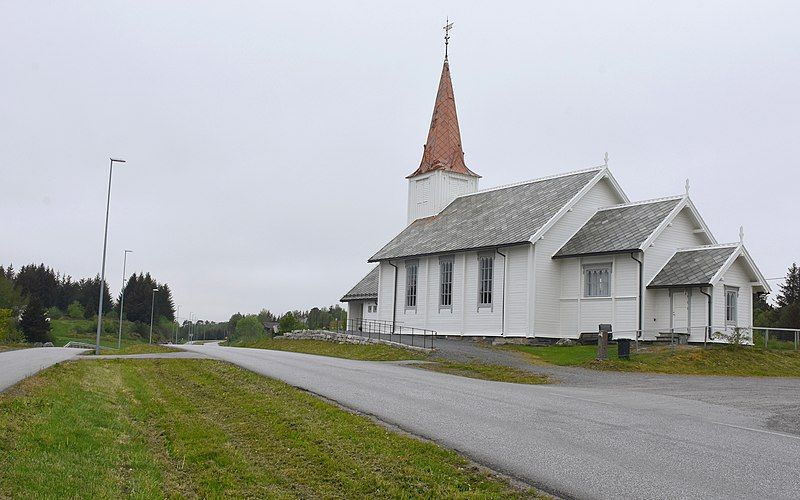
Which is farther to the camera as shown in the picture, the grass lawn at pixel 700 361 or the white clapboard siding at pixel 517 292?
the white clapboard siding at pixel 517 292

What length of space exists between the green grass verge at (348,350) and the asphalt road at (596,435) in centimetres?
1078

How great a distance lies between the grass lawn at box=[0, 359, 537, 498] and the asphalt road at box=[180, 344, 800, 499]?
727 millimetres

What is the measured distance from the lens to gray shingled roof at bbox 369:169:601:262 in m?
37.1

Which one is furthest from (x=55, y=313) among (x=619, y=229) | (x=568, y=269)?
(x=619, y=229)

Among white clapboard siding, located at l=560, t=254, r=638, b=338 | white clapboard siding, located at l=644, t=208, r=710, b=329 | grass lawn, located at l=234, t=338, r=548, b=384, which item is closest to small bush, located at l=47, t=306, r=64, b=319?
grass lawn, located at l=234, t=338, r=548, b=384

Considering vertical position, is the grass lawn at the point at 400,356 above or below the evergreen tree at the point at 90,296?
below

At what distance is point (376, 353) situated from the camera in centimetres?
3130

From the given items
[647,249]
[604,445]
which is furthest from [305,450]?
[647,249]

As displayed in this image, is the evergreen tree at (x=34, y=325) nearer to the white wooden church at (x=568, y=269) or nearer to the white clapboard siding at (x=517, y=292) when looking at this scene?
the white wooden church at (x=568, y=269)

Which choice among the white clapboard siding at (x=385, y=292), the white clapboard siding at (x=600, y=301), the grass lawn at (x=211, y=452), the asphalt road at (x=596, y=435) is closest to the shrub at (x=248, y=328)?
the white clapboard siding at (x=385, y=292)

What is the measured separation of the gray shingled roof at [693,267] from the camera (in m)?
31.8

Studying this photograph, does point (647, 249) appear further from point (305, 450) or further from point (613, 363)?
point (305, 450)

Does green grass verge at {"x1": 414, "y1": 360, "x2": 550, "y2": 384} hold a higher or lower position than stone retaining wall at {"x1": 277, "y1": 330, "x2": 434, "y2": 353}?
lower

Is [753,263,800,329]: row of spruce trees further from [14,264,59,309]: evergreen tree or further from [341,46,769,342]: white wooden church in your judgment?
[14,264,59,309]: evergreen tree
